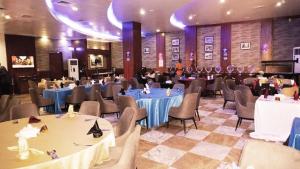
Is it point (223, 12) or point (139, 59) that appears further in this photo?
point (139, 59)

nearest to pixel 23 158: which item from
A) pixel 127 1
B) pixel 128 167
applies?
pixel 128 167

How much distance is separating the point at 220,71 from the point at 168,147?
31.1 feet

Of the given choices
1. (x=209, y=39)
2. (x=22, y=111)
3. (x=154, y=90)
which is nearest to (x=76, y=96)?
(x=154, y=90)

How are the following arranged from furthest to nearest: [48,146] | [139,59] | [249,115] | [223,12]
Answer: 1. [139,59]
2. [223,12]
3. [249,115]
4. [48,146]

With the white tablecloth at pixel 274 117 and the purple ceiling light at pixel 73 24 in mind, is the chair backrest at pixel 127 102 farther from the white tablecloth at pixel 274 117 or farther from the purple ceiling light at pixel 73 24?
the purple ceiling light at pixel 73 24

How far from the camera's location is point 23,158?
184cm

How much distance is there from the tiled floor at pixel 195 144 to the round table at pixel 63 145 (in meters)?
1.14

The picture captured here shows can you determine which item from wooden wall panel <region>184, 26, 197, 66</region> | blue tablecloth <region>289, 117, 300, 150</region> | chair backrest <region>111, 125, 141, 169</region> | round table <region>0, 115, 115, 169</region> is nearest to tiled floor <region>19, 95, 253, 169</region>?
blue tablecloth <region>289, 117, 300, 150</region>

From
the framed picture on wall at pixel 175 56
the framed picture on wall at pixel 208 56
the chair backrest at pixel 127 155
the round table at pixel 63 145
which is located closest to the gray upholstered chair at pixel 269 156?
the chair backrest at pixel 127 155

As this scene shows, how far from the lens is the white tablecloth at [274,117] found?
12.4 ft

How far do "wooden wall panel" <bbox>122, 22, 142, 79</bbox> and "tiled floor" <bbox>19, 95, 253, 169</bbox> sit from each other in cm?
551

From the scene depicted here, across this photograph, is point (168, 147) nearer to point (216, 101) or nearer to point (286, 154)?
point (286, 154)

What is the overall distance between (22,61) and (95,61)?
18.7ft

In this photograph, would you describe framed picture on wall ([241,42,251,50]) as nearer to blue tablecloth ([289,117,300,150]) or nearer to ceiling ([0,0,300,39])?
ceiling ([0,0,300,39])
